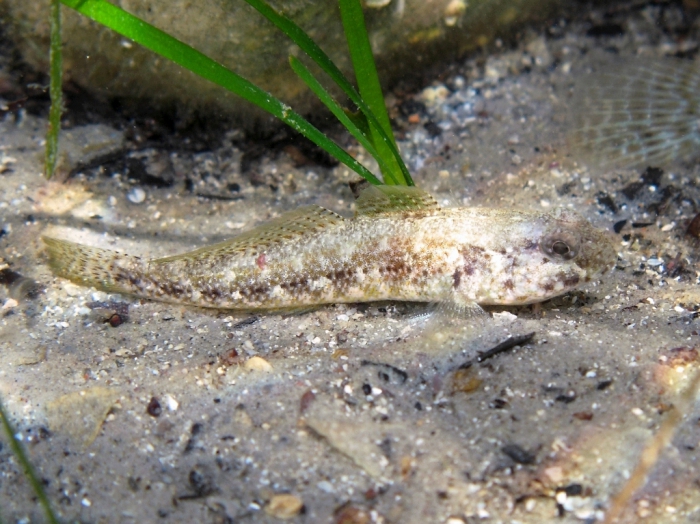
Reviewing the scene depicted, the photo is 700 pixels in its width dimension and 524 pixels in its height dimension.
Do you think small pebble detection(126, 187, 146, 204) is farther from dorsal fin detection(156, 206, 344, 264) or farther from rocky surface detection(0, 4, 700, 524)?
dorsal fin detection(156, 206, 344, 264)

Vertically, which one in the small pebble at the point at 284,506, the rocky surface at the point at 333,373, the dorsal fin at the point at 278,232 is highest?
the dorsal fin at the point at 278,232

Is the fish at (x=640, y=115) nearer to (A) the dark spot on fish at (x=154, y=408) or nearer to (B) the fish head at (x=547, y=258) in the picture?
(B) the fish head at (x=547, y=258)

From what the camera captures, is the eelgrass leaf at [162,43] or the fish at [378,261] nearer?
the eelgrass leaf at [162,43]

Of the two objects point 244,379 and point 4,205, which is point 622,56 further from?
point 4,205

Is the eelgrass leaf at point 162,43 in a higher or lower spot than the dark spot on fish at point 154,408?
higher

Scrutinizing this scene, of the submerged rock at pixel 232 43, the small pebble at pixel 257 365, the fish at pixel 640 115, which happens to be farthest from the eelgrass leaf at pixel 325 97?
the fish at pixel 640 115

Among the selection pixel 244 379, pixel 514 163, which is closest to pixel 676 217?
pixel 514 163

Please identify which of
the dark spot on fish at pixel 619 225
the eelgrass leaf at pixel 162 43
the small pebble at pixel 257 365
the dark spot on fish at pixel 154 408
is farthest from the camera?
the dark spot on fish at pixel 619 225
